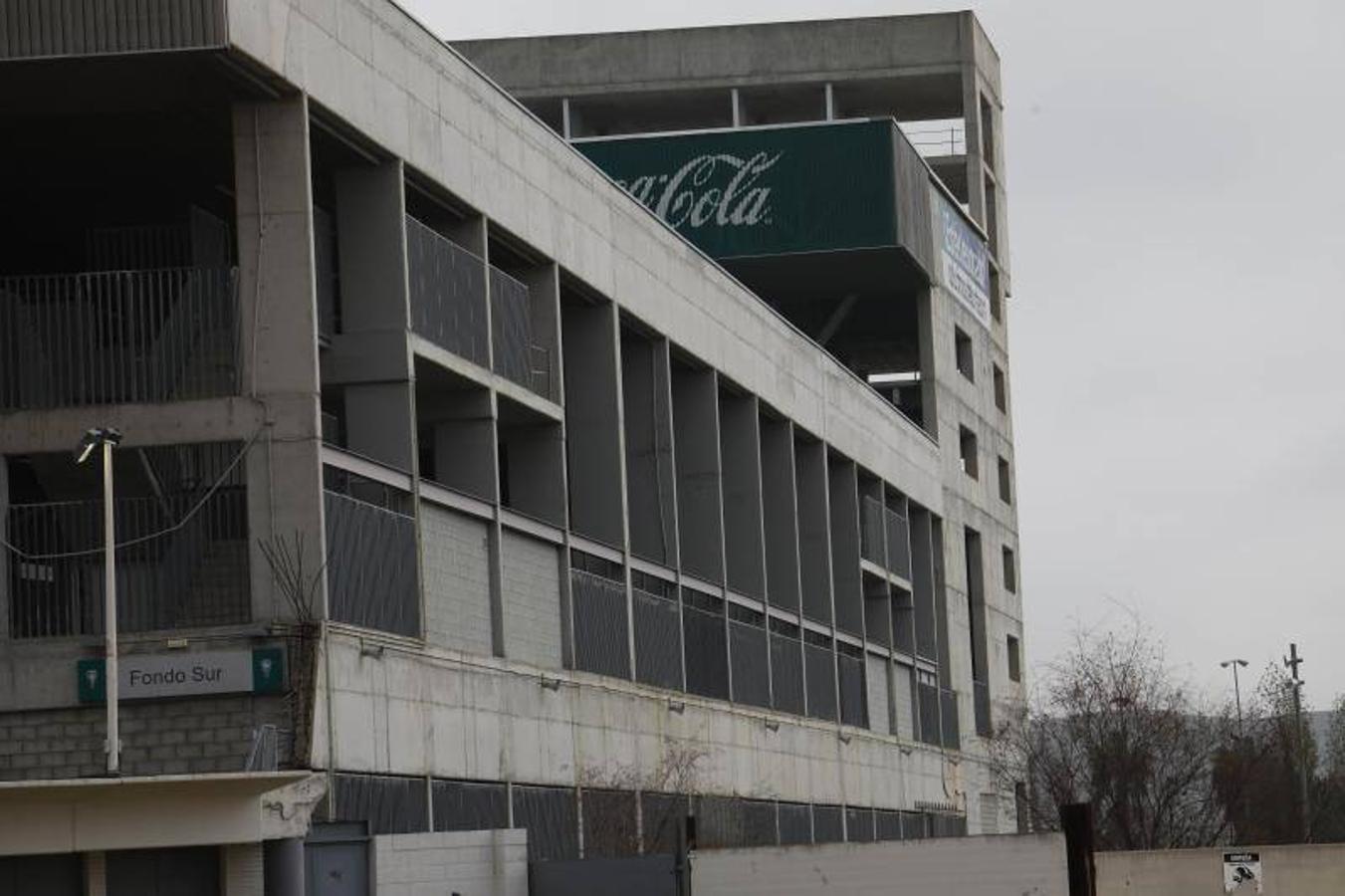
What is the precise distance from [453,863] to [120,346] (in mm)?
7939

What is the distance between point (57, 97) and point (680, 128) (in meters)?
48.8

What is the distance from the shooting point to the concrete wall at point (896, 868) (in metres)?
32.5

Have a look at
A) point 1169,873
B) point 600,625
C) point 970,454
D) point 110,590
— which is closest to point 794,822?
point 600,625

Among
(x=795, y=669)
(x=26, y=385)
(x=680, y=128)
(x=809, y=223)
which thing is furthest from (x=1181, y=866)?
(x=680, y=128)

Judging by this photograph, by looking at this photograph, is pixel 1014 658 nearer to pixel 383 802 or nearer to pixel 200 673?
pixel 383 802

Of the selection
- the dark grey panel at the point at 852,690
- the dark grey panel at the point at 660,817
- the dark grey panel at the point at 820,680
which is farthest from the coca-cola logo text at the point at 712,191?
the dark grey panel at the point at 660,817

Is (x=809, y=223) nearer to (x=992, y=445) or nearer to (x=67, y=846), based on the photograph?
(x=992, y=445)

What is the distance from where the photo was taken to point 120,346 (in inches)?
1389

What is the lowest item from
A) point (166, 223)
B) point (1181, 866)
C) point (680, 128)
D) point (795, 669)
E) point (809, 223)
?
point (1181, 866)

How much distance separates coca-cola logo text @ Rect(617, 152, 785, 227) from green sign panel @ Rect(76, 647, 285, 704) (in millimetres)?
39120

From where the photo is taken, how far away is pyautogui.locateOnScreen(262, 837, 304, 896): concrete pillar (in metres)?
26.2

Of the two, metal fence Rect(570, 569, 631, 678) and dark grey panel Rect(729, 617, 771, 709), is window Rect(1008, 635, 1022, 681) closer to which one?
dark grey panel Rect(729, 617, 771, 709)

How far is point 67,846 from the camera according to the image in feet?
81.9

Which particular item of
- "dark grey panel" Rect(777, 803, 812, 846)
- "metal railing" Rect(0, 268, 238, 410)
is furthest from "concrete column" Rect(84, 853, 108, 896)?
"dark grey panel" Rect(777, 803, 812, 846)
